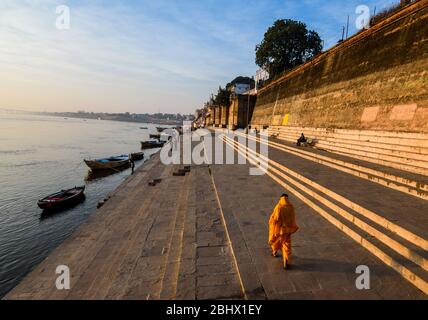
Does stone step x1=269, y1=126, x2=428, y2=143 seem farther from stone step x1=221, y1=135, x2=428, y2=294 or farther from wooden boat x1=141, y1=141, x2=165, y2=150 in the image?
wooden boat x1=141, y1=141, x2=165, y2=150

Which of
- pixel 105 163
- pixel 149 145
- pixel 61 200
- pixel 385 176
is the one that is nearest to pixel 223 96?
pixel 149 145

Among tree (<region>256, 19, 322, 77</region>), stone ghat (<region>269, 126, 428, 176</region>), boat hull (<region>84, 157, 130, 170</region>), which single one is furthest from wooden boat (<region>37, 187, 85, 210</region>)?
tree (<region>256, 19, 322, 77</region>)

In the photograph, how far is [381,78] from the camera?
10891mm

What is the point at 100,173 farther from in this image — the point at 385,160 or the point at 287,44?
the point at 287,44

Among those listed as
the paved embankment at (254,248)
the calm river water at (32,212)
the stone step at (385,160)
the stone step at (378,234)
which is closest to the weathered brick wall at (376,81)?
the stone step at (385,160)

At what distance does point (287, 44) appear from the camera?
36.6 m

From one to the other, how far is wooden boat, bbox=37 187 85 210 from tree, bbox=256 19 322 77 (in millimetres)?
32950

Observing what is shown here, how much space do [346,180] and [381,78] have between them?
5951 millimetres

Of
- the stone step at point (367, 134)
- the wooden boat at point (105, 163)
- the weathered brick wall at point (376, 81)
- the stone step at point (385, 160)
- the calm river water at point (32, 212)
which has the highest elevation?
the weathered brick wall at point (376, 81)

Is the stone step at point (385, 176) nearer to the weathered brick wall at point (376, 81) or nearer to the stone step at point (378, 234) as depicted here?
the weathered brick wall at point (376, 81)

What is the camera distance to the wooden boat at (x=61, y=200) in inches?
579

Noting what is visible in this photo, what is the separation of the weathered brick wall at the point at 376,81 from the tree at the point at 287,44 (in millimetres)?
20160
